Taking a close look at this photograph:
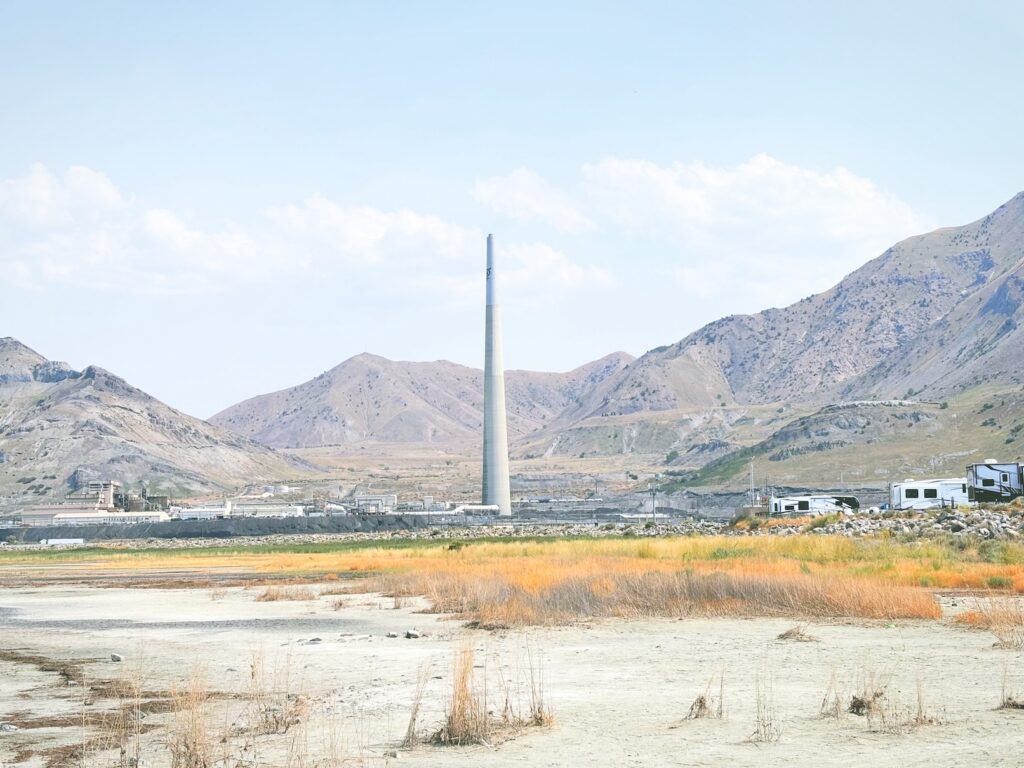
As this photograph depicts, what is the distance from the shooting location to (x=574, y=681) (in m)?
18.2

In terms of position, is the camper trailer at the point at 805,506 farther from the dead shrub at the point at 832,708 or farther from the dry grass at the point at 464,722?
the dry grass at the point at 464,722

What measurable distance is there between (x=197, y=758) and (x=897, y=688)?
966 centimetres

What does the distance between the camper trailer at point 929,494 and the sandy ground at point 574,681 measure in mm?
52032

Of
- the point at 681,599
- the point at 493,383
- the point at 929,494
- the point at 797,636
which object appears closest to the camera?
the point at 797,636

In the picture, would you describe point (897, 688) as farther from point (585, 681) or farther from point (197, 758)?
point (197, 758)

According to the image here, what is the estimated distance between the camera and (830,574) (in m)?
31.7

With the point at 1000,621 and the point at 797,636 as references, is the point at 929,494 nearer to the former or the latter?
the point at 1000,621

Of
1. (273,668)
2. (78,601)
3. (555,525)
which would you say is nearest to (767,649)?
(273,668)

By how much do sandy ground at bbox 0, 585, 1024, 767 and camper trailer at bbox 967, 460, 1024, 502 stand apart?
4874 centimetres

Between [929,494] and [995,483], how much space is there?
6185 mm

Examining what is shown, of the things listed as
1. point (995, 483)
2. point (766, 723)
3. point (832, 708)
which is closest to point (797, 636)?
point (832, 708)

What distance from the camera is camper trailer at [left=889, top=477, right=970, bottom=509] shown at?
241 ft

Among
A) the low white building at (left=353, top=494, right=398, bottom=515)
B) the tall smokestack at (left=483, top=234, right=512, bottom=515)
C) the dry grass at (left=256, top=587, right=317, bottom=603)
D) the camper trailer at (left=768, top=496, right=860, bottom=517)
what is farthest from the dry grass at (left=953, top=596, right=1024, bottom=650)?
the low white building at (left=353, top=494, right=398, bottom=515)

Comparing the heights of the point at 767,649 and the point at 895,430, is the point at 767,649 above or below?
below
